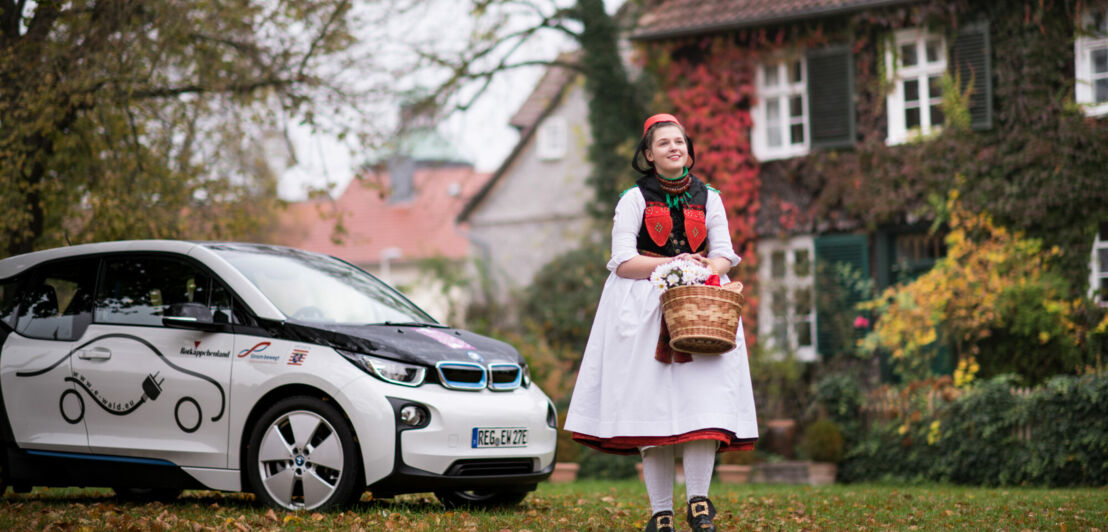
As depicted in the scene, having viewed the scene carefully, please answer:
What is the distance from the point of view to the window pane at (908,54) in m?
16.7

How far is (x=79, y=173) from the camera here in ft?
39.3

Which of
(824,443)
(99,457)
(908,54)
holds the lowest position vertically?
(824,443)

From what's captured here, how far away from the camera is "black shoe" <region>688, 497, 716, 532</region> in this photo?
538 centimetres

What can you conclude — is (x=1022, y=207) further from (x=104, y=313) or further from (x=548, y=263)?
(x=104, y=313)

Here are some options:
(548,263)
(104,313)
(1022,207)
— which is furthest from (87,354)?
(548,263)

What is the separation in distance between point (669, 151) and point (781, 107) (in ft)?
41.0

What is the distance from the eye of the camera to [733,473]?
45.3 ft

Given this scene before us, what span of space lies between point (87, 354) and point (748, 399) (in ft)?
14.0

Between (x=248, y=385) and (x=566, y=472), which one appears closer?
(x=248, y=385)

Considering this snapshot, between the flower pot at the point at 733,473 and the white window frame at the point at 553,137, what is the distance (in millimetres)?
10878

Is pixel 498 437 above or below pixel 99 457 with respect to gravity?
above

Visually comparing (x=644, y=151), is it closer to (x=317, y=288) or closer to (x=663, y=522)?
(x=663, y=522)

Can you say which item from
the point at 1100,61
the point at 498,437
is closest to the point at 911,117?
the point at 1100,61

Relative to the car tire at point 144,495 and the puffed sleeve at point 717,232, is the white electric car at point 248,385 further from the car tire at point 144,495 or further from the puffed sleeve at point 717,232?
the puffed sleeve at point 717,232
